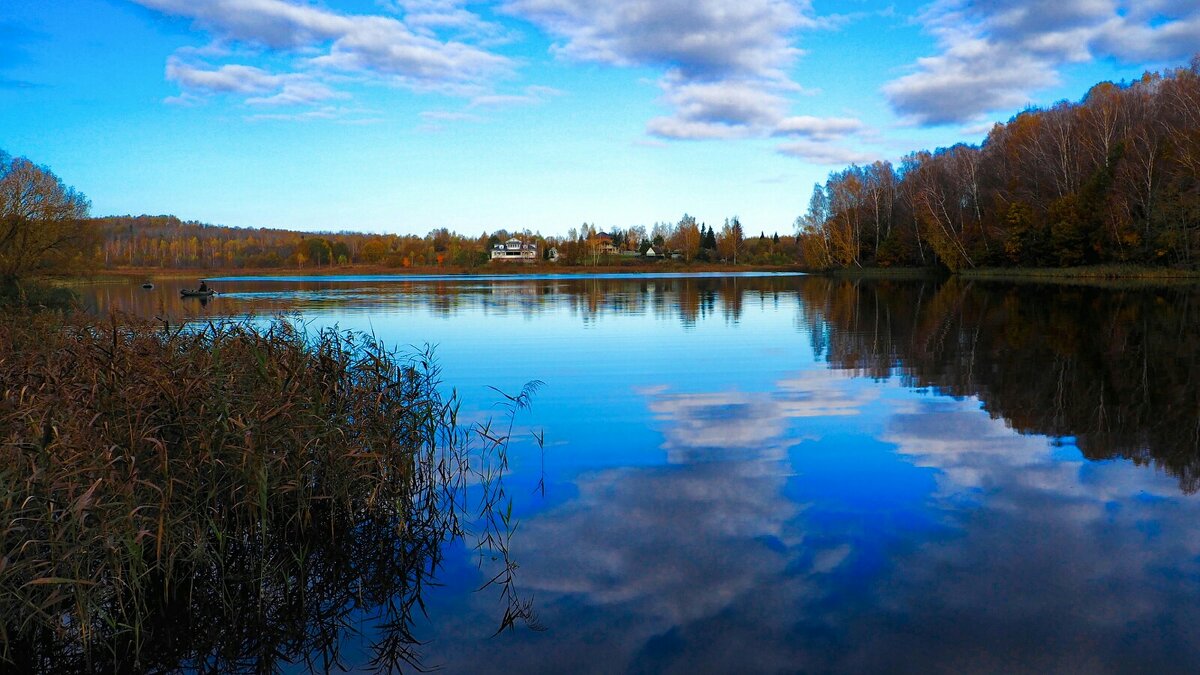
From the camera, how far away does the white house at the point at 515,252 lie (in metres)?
166

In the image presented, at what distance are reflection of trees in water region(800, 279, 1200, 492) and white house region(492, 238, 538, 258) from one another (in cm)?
13393

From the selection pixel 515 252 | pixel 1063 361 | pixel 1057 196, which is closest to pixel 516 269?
pixel 515 252

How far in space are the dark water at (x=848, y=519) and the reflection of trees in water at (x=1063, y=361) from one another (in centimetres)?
10

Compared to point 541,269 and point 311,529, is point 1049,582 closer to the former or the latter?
point 311,529

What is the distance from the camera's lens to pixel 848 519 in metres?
7.67

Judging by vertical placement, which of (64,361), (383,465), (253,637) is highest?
(64,361)

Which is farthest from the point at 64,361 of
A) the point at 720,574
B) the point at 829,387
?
the point at 829,387

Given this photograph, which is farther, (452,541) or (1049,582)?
(452,541)

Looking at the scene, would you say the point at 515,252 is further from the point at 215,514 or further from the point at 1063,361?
the point at 215,514

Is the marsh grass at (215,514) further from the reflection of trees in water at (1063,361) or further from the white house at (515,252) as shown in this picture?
the white house at (515,252)

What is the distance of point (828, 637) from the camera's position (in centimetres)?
540

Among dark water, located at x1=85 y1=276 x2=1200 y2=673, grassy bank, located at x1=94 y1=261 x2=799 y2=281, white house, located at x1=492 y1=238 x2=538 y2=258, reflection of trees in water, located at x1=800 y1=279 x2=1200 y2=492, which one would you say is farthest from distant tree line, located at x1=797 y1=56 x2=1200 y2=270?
white house, located at x1=492 y1=238 x2=538 y2=258

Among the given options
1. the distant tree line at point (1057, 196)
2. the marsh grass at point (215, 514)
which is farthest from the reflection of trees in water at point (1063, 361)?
the distant tree line at point (1057, 196)

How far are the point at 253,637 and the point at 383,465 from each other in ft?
8.83
